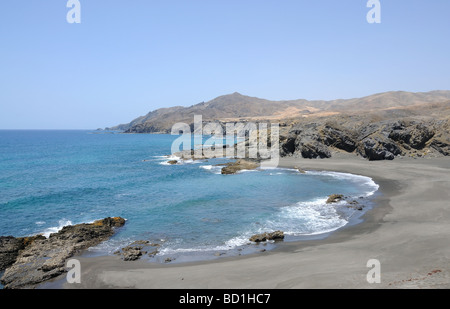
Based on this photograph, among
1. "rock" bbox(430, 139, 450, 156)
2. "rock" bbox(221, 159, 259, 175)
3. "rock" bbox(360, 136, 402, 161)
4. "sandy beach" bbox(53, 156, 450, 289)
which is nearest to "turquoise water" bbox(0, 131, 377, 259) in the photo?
"rock" bbox(221, 159, 259, 175)

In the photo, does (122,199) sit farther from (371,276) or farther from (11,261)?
(371,276)

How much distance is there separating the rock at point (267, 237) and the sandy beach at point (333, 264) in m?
1.14

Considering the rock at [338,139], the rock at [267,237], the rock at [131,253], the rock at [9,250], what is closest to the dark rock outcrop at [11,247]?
the rock at [9,250]

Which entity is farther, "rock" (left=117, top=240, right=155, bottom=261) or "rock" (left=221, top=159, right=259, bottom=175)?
"rock" (left=221, top=159, right=259, bottom=175)

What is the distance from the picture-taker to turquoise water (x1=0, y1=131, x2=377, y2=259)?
830 inches

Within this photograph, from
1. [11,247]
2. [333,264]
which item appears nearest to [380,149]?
[333,264]

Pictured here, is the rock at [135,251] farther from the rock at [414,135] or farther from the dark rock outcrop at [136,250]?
the rock at [414,135]

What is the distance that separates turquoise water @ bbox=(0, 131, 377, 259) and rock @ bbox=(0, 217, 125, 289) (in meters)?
1.25

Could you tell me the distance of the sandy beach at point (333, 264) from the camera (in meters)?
12.6

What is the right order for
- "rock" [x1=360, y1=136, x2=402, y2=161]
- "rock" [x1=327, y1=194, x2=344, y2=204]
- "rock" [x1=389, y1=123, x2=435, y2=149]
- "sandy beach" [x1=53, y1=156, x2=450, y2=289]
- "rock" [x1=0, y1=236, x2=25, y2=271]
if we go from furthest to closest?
"rock" [x1=389, y1=123, x2=435, y2=149] → "rock" [x1=360, y1=136, x2=402, y2=161] → "rock" [x1=327, y1=194, x2=344, y2=204] → "rock" [x1=0, y1=236, x2=25, y2=271] → "sandy beach" [x1=53, y1=156, x2=450, y2=289]

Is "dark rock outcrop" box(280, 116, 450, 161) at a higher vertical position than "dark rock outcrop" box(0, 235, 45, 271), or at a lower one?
higher

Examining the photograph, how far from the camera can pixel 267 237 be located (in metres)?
19.5

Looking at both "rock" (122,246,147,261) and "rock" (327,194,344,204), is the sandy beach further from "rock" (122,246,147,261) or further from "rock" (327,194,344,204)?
"rock" (327,194,344,204)

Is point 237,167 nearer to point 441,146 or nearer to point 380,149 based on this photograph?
point 380,149
